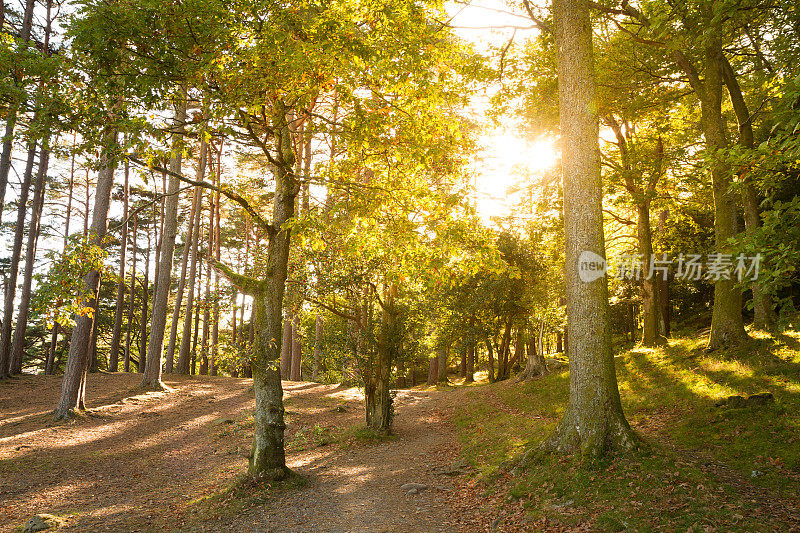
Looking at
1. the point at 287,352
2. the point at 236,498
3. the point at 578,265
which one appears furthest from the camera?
the point at 287,352

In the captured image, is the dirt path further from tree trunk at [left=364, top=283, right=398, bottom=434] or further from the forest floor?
tree trunk at [left=364, top=283, right=398, bottom=434]

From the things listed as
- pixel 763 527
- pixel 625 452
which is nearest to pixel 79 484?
pixel 625 452

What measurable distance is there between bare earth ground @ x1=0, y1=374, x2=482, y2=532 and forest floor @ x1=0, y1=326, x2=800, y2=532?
5 cm

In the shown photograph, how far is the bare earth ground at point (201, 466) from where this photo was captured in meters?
7.16

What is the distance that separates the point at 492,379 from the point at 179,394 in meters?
16.8

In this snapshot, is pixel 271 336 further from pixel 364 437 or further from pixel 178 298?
pixel 178 298

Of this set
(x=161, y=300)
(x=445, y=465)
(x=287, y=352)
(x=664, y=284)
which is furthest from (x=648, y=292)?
(x=161, y=300)

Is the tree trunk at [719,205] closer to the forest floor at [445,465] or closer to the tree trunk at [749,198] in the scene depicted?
the tree trunk at [749,198]

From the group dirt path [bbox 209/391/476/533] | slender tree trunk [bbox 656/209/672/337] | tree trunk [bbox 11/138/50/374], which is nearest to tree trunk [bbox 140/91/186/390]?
tree trunk [bbox 11/138/50/374]

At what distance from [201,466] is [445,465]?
5907 mm

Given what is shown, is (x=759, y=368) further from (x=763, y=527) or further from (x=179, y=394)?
(x=179, y=394)

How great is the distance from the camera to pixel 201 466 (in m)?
10.6

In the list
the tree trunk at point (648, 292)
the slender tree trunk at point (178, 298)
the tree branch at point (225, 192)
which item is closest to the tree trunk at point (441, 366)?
the tree trunk at point (648, 292)

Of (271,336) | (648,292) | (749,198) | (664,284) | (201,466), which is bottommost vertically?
(201,466)
